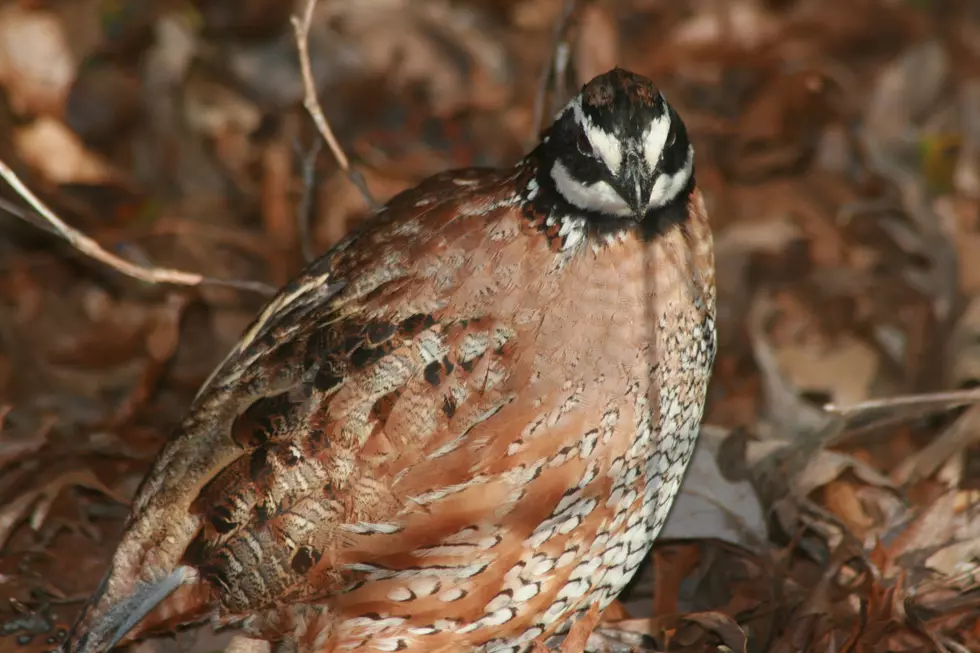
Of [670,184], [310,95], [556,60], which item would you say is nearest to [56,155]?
[310,95]

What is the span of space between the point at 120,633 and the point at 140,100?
13.7 feet

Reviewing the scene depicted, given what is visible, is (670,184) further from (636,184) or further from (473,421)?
(473,421)

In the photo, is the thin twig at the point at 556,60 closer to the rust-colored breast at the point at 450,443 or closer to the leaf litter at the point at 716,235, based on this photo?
the leaf litter at the point at 716,235

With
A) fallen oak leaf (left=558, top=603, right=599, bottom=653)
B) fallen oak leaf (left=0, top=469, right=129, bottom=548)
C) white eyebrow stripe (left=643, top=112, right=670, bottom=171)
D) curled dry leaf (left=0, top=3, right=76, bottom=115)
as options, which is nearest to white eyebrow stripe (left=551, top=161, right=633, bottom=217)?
white eyebrow stripe (left=643, top=112, right=670, bottom=171)

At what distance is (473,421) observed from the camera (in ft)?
10.8

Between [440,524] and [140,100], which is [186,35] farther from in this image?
[440,524]

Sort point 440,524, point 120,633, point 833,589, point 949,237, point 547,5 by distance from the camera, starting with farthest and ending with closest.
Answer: point 547,5 < point 949,237 < point 833,589 < point 120,633 < point 440,524

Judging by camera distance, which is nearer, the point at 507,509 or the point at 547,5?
the point at 507,509

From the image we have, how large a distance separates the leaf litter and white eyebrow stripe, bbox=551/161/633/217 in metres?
0.91

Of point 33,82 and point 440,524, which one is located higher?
point 33,82

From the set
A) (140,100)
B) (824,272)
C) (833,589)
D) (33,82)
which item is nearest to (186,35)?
(140,100)

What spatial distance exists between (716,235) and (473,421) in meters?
3.01

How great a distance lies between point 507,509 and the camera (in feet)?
10.8

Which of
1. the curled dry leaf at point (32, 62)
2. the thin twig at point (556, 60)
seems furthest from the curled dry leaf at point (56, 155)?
the thin twig at point (556, 60)
